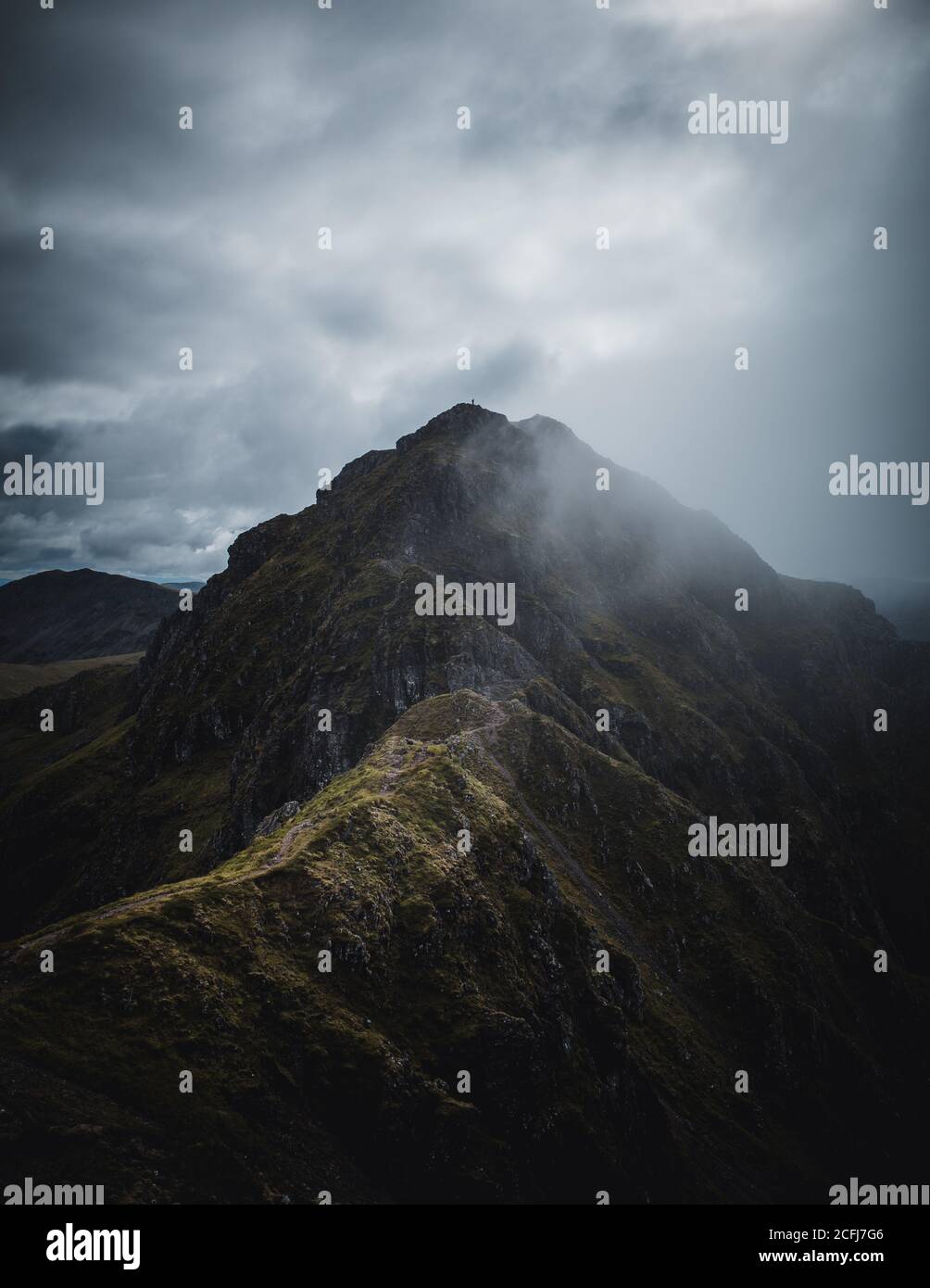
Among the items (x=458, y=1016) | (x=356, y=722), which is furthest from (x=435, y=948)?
(x=356, y=722)

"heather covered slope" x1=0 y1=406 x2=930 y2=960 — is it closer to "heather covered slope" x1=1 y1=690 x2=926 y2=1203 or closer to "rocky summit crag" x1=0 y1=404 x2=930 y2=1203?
"rocky summit crag" x1=0 y1=404 x2=930 y2=1203

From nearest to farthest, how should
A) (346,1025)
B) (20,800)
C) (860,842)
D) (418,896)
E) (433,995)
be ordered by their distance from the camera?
(346,1025) → (433,995) → (418,896) → (20,800) → (860,842)

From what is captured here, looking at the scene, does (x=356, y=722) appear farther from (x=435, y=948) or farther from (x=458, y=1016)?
(x=458, y=1016)

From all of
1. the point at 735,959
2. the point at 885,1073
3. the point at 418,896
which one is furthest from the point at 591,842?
the point at 885,1073

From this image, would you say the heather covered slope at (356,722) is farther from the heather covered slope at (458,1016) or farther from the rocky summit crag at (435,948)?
the heather covered slope at (458,1016)

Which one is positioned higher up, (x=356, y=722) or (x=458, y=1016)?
(x=356, y=722)

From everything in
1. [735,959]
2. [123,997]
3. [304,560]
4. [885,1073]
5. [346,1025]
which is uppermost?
[304,560]

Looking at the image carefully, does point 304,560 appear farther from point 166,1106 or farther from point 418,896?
point 166,1106
